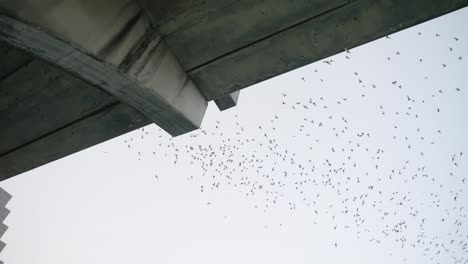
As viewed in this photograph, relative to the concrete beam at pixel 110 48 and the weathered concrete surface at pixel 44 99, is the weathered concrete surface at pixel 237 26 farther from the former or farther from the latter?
the weathered concrete surface at pixel 44 99

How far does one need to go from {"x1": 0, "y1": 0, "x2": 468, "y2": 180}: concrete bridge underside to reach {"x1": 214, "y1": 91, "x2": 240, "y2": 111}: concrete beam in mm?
20

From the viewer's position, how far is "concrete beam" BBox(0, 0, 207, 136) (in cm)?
247

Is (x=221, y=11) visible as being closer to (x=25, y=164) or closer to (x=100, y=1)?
(x=100, y=1)

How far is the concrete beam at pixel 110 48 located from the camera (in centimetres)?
247

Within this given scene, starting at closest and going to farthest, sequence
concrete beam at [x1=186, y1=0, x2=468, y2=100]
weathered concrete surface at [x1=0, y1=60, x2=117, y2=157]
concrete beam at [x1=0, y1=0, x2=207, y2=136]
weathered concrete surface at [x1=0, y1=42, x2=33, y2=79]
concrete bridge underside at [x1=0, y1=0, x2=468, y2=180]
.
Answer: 1. concrete beam at [x1=0, y1=0, x2=207, y2=136]
2. concrete bridge underside at [x1=0, y1=0, x2=468, y2=180]
3. concrete beam at [x1=186, y1=0, x2=468, y2=100]
4. weathered concrete surface at [x1=0, y1=42, x2=33, y2=79]
5. weathered concrete surface at [x1=0, y1=60, x2=117, y2=157]

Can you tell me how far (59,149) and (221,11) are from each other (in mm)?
3112

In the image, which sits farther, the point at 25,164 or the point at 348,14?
the point at 25,164

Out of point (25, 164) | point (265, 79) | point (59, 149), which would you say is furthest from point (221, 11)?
point (25, 164)

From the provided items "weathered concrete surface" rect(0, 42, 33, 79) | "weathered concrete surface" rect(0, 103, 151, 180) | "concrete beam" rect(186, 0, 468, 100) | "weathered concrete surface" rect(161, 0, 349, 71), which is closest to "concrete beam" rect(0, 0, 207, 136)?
"weathered concrete surface" rect(161, 0, 349, 71)

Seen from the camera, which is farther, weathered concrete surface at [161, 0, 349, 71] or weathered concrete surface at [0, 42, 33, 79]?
weathered concrete surface at [0, 42, 33, 79]

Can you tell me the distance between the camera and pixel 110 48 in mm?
A: 2811

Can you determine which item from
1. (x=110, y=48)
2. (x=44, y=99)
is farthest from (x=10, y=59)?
(x=110, y=48)

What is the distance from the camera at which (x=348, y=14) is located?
3.05 meters

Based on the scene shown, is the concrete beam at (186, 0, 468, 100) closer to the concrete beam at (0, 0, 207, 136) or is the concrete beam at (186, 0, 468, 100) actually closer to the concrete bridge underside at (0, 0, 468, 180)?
the concrete bridge underside at (0, 0, 468, 180)
